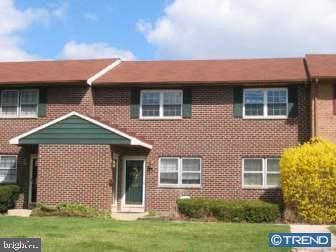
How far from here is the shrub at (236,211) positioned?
20719 millimetres

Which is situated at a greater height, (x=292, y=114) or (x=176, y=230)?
(x=292, y=114)

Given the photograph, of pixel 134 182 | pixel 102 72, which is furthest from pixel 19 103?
pixel 134 182

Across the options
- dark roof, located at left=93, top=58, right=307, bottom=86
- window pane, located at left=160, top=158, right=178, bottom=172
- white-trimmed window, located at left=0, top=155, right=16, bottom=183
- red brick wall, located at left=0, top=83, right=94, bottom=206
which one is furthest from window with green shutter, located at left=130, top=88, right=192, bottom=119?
white-trimmed window, located at left=0, top=155, right=16, bottom=183

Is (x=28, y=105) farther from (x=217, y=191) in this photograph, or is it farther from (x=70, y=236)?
(x=70, y=236)

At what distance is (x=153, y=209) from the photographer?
24297 millimetres

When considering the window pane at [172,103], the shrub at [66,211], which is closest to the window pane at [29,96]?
the window pane at [172,103]

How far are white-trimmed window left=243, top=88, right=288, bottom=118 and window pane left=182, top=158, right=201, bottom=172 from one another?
8.57 feet

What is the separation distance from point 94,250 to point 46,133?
12122 millimetres

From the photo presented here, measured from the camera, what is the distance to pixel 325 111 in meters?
23.2

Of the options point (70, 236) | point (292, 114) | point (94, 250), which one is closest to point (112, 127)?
point (292, 114)

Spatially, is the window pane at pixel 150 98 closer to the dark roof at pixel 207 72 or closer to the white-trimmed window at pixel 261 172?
the dark roof at pixel 207 72

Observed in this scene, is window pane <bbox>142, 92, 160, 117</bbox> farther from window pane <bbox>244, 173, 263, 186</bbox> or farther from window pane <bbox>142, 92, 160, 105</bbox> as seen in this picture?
window pane <bbox>244, 173, 263, 186</bbox>

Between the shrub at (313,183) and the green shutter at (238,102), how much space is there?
3.99 meters

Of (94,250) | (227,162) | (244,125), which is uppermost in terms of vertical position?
(244,125)
